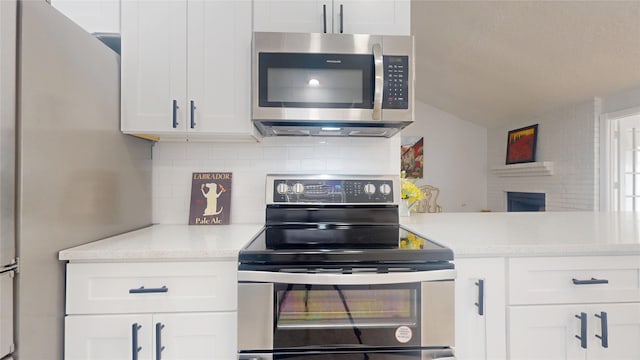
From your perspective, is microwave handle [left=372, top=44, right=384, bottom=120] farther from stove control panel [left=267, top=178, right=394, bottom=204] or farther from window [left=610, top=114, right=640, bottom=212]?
window [left=610, top=114, right=640, bottom=212]

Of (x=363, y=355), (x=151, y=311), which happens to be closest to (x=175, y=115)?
(x=151, y=311)

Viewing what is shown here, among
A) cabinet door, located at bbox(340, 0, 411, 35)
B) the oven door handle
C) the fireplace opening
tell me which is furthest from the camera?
the fireplace opening

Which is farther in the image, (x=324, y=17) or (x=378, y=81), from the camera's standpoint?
(x=324, y=17)

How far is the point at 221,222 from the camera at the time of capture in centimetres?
169

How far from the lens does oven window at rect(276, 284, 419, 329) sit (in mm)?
1032

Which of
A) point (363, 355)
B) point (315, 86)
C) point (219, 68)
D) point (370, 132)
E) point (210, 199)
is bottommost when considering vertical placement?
point (363, 355)

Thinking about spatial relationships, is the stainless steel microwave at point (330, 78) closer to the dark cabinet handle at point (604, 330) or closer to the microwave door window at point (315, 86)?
the microwave door window at point (315, 86)

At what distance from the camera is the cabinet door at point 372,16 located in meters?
1.55

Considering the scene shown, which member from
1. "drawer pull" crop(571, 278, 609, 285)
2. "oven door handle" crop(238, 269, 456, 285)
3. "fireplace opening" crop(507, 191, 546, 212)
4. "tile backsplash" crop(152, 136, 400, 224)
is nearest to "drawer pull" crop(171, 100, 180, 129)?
"tile backsplash" crop(152, 136, 400, 224)

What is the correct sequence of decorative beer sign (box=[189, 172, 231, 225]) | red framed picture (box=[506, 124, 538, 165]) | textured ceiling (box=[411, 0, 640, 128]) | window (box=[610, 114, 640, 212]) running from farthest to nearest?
1. red framed picture (box=[506, 124, 538, 165])
2. window (box=[610, 114, 640, 212])
3. textured ceiling (box=[411, 0, 640, 128])
4. decorative beer sign (box=[189, 172, 231, 225])

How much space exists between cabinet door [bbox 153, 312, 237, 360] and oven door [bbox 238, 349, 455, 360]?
98 mm

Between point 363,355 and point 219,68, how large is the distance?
4.26 ft

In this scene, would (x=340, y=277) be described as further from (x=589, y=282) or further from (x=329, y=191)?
(x=589, y=282)

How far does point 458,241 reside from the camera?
3.88 ft
